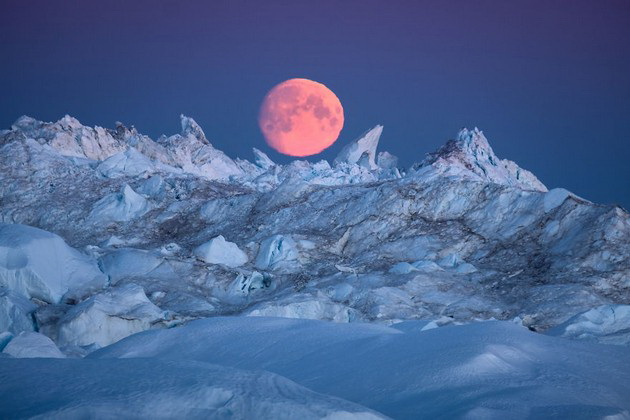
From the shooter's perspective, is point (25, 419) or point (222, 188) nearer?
point (25, 419)

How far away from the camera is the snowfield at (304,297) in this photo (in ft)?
17.9

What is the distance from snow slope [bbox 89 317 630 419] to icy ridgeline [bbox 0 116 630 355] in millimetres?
3689

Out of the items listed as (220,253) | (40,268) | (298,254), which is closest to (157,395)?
(40,268)

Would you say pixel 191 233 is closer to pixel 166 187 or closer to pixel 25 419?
pixel 166 187

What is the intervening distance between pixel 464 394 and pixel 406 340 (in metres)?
2.26

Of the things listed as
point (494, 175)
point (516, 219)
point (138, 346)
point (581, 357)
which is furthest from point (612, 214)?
point (494, 175)

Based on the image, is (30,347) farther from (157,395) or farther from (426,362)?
(426,362)

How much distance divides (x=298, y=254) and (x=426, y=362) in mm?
14720

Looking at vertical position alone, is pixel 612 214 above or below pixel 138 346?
above

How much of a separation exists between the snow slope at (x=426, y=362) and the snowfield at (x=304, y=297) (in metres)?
0.04

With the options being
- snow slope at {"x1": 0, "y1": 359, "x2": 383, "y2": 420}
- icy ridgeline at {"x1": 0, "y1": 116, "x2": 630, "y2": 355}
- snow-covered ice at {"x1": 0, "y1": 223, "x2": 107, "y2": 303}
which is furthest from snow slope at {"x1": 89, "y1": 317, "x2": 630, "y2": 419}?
snow-covered ice at {"x1": 0, "y1": 223, "x2": 107, "y2": 303}

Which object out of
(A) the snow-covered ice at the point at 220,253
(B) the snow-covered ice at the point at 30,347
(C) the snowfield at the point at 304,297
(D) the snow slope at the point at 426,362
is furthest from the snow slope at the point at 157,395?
(A) the snow-covered ice at the point at 220,253

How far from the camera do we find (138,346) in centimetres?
912

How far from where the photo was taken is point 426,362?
22.7ft
